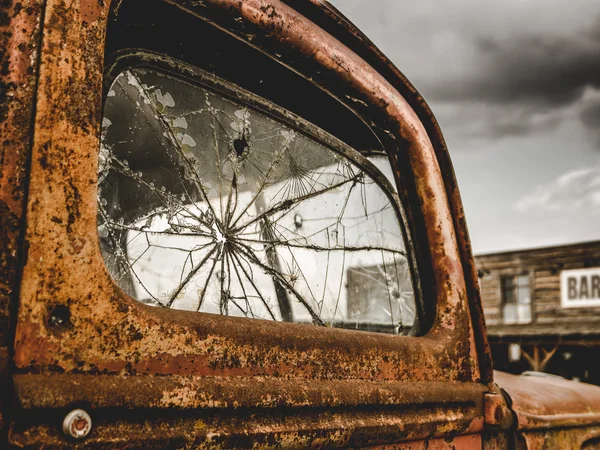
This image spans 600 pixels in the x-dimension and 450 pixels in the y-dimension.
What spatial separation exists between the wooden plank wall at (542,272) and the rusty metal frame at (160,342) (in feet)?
69.1

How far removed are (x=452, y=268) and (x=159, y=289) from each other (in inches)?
29.5

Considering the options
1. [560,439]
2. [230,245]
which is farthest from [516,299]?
[230,245]

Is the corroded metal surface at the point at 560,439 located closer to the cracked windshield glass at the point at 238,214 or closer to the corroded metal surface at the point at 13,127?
the cracked windshield glass at the point at 238,214

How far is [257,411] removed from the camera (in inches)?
32.8

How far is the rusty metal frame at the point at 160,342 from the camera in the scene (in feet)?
2.21

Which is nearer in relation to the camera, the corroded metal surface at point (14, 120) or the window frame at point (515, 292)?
the corroded metal surface at point (14, 120)

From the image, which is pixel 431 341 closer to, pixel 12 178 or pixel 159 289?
pixel 159 289

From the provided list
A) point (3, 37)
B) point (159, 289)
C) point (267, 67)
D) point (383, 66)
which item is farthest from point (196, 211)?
point (383, 66)

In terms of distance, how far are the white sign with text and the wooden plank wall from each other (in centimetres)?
18

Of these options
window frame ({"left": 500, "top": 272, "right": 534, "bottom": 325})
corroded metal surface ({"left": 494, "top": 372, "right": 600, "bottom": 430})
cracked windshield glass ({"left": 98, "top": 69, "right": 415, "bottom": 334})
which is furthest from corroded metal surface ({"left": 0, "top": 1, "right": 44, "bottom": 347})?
window frame ({"left": 500, "top": 272, "right": 534, "bottom": 325})

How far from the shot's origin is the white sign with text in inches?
784

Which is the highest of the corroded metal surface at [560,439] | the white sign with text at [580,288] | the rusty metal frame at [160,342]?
the white sign with text at [580,288]

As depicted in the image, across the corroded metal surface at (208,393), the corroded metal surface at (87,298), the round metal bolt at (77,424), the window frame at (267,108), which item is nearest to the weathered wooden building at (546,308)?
the window frame at (267,108)

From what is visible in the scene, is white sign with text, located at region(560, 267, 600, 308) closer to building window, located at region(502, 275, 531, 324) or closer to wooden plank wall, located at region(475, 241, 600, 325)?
wooden plank wall, located at region(475, 241, 600, 325)
